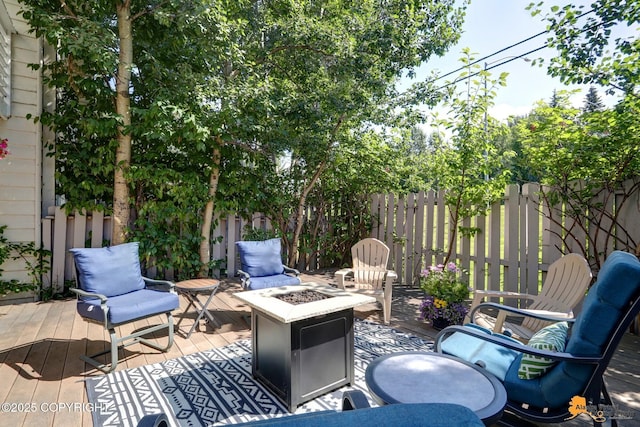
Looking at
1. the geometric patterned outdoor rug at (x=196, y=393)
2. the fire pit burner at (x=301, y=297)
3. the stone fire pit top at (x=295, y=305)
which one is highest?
the stone fire pit top at (x=295, y=305)

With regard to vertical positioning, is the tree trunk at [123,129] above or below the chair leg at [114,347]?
above

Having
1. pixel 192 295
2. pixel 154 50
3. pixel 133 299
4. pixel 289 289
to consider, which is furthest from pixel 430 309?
pixel 154 50

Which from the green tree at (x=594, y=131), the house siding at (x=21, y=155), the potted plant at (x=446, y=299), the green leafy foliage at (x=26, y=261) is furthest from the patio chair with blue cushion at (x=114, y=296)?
the green tree at (x=594, y=131)

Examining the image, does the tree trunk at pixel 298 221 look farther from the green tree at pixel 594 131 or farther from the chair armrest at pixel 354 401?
the chair armrest at pixel 354 401

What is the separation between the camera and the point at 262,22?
520cm

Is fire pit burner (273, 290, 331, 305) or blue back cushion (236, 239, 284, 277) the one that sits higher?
blue back cushion (236, 239, 284, 277)

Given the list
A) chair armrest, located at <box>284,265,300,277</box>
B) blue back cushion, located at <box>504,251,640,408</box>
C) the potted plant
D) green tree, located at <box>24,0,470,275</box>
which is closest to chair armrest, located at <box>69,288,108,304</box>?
chair armrest, located at <box>284,265,300,277</box>

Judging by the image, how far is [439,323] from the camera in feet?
11.1

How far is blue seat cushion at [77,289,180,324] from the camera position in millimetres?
2479

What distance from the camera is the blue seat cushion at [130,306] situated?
248cm

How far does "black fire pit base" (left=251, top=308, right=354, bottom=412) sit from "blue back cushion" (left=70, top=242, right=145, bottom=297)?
1378 millimetres

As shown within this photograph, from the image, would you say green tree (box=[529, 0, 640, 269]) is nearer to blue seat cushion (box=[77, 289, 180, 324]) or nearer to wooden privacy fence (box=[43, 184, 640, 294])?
wooden privacy fence (box=[43, 184, 640, 294])

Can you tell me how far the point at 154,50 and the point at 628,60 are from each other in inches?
Result: 211

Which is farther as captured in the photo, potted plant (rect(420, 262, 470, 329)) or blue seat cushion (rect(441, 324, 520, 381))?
potted plant (rect(420, 262, 470, 329))
